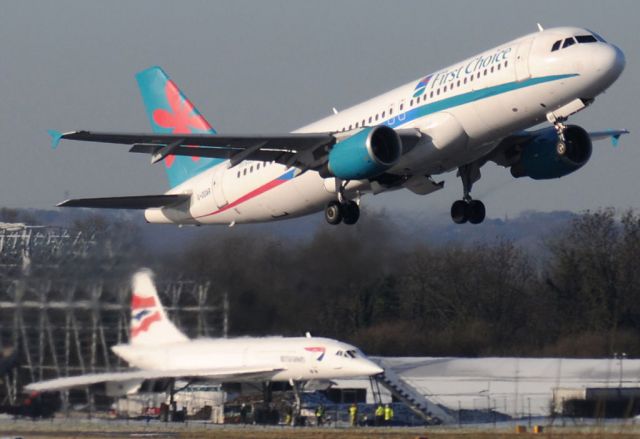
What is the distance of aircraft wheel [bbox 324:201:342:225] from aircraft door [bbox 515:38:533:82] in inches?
276

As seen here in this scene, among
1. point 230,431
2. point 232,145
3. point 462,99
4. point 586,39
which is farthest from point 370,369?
point 586,39

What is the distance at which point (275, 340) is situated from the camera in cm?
4241

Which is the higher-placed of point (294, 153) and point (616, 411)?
point (294, 153)

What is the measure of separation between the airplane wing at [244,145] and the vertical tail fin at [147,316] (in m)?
3.35

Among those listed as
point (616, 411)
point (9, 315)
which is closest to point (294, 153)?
point (9, 315)

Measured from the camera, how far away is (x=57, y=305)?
35.3m

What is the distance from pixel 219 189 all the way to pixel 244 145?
12.9 ft

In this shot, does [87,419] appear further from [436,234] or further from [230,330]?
[436,234]

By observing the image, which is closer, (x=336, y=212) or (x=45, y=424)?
(x=45, y=424)

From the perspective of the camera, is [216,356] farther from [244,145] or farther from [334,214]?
[244,145]

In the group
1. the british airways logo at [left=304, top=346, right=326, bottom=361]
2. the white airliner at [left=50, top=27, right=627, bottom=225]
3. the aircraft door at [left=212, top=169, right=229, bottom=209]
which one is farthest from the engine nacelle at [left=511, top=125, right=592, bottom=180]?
the british airways logo at [left=304, top=346, right=326, bottom=361]

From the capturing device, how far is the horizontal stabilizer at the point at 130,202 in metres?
40.0

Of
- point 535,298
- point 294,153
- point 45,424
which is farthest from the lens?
point 535,298

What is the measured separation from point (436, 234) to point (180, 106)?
9.99m
